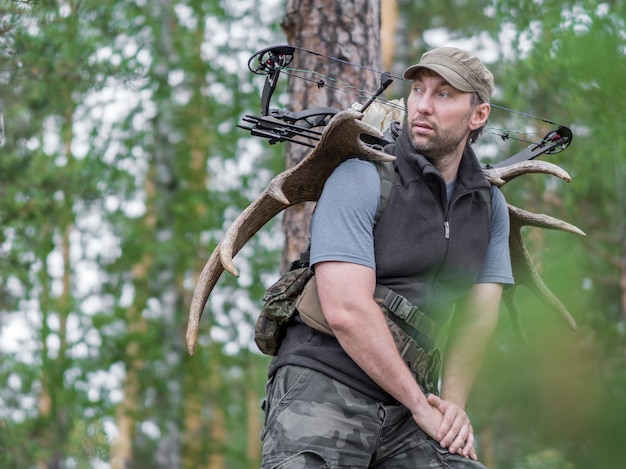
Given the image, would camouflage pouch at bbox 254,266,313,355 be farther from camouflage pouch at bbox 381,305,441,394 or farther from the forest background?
the forest background

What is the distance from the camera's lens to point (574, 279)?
3.40 ft

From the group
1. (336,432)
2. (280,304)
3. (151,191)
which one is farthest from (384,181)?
(151,191)

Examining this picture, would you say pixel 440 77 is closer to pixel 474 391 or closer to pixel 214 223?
pixel 474 391

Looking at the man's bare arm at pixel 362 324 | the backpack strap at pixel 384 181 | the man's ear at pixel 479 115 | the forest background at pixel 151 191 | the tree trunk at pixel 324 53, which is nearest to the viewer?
the man's bare arm at pixel 362 324

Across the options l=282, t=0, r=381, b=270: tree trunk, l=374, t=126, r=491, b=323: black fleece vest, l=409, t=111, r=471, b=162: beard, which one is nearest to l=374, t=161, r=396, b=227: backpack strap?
l=374, t=126, r=491, b=323: black fleece vest

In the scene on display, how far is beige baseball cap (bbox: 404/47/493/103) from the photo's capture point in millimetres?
3166

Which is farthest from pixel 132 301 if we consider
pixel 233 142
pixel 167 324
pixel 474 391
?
pixel 474 391

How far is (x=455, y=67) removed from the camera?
3.19 m

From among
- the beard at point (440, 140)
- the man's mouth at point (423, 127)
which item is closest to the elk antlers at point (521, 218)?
the beard at point (440, 140)

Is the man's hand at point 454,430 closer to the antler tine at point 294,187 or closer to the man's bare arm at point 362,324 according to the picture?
the man's bare arm at point 362,324

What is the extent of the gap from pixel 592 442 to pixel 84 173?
Answer: 1211cm

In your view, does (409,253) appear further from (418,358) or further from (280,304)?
(280,304)

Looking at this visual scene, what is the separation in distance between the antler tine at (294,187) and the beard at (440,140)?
14 centimetres

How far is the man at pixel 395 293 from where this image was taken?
2.97 m
